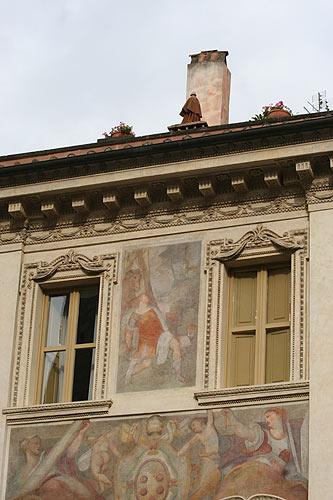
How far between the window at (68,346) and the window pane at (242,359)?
2.02m

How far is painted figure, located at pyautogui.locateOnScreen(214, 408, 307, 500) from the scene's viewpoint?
17.9 meters

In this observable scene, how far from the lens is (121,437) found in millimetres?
19000

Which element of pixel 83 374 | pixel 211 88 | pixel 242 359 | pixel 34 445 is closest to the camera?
pixel 242 359

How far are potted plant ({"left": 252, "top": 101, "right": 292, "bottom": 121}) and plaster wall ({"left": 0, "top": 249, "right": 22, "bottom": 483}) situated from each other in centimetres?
412

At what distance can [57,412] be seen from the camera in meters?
19.5

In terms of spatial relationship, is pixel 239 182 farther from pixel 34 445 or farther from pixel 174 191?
A: pixel 34 445

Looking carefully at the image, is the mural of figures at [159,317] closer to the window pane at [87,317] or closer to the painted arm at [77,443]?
the window pane at [87,317]

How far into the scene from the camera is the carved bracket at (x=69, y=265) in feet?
66.9

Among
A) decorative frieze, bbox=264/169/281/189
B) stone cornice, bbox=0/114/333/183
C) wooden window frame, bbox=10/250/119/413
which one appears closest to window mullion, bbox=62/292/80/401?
wooden window frame, bbox=10/250/119/413

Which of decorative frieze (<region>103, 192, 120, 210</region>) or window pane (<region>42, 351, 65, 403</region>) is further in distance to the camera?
decorative frieze (<region>103, 192, 120, 210</region>)

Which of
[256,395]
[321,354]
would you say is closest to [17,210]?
[256,395]

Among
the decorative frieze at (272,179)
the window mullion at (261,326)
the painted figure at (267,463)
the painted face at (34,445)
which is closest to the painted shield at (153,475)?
the painted figure at (267,463)

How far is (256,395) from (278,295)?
160 centimetres

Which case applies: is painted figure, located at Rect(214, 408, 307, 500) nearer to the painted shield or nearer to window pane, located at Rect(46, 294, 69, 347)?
the painted shield
